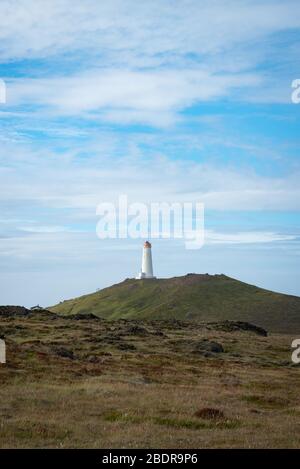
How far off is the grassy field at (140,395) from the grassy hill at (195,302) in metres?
49.5

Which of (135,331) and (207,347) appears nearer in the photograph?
(207,347)

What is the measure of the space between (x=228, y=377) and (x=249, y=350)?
19.6m

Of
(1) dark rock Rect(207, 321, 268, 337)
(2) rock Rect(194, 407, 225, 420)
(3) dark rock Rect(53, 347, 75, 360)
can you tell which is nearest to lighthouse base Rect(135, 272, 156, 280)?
(1) dark rock Rect(207, 321, 268, 337)

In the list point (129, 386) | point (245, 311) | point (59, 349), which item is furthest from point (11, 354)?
point (245, 311)

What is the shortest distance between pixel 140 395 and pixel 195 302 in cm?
8521

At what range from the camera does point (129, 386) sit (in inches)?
1088

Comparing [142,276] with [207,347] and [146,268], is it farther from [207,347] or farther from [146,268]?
[207,347]

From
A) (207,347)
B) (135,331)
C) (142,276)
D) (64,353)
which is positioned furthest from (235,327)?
(142,276)

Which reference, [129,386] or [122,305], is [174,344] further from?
[122,305]

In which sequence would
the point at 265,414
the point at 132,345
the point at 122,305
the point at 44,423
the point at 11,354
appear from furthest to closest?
the point at 122,305 < the point at 132,345 < the point at 11,354 < the point at 265,414 < the point at 44,423

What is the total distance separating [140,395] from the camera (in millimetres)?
25328

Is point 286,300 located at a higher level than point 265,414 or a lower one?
higher

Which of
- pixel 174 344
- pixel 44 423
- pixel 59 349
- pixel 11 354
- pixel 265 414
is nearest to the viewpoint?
pixel 44 423

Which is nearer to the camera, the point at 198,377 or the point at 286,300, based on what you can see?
the point at 198,377
